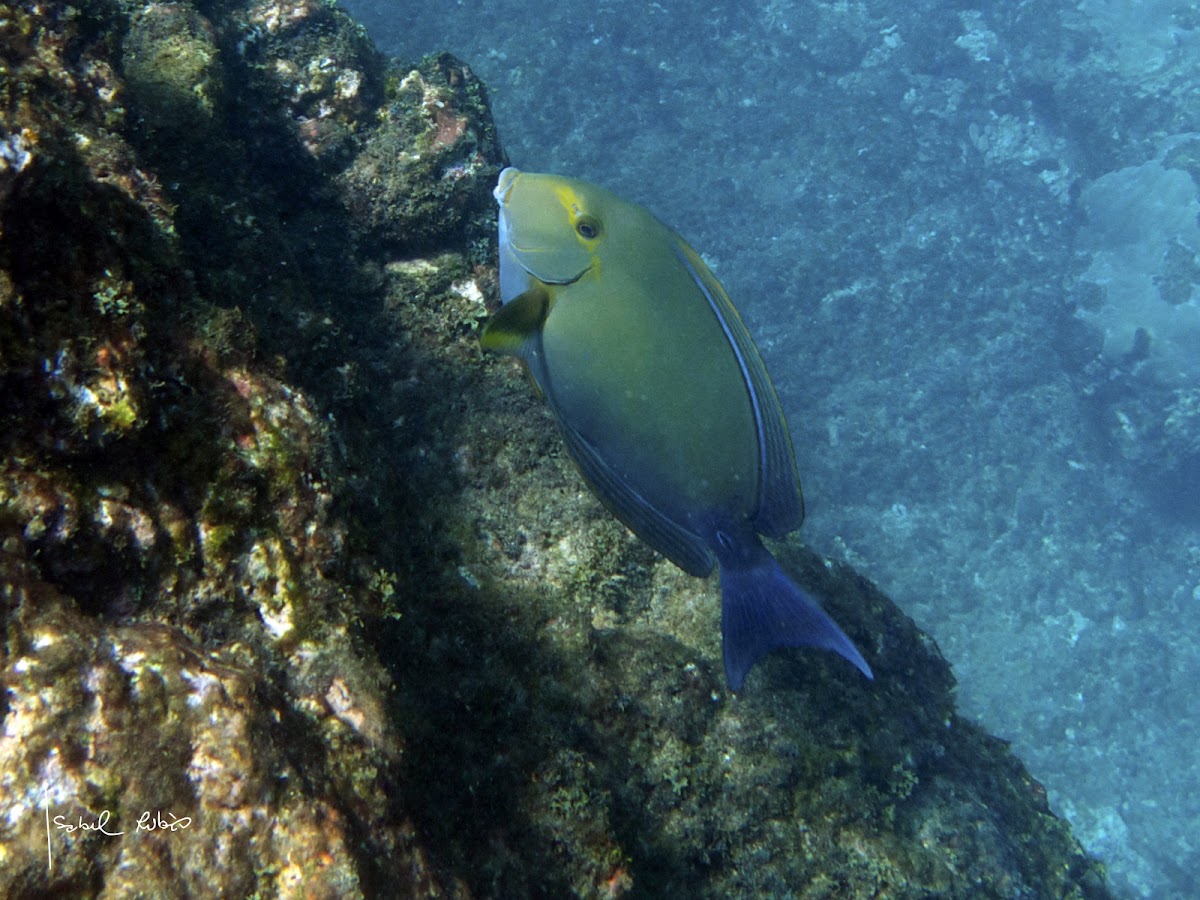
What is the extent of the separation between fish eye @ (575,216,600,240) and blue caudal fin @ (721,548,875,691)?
93cm

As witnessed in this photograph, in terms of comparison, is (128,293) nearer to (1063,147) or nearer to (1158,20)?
(1063,147)

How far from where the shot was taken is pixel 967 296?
15.2 m

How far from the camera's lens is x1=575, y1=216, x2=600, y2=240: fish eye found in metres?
1.78

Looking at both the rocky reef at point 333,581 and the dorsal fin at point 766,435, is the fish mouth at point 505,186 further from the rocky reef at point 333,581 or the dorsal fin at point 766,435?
the rocky reef at point 333,581

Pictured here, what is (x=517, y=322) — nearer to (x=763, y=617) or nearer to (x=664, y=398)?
(x=664, y=398)

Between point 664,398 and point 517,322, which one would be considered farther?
point 517,322

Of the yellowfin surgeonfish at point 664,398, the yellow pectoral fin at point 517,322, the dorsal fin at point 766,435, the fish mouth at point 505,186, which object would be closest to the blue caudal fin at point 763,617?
the yellowfin surgeonfish at point 664,398

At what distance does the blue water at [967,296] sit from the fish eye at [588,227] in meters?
11.2

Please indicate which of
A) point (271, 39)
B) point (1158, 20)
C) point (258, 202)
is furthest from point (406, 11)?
point (1158, 20)

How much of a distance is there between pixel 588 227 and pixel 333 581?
1.11 m

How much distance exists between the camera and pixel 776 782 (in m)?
2.46

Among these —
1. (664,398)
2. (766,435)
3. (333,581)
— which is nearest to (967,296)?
(766,435)

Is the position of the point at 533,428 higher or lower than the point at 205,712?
lower

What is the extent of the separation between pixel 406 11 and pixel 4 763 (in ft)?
54.8
